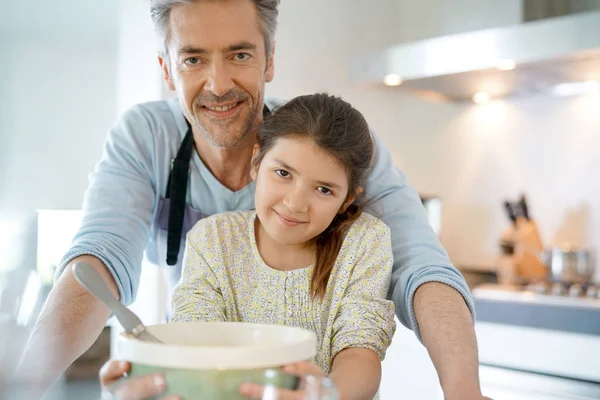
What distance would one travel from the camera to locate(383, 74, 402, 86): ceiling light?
2641 mm

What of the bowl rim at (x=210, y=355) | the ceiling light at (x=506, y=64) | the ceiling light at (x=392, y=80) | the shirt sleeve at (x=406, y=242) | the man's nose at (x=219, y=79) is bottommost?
the bowl rim at (x=210, y=355)

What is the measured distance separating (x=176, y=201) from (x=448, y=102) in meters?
2.25

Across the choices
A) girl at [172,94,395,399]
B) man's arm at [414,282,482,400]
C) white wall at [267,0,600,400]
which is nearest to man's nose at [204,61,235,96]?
girl at [172,94,395,399]

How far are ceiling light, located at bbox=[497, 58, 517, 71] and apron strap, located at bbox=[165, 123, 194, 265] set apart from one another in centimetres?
145

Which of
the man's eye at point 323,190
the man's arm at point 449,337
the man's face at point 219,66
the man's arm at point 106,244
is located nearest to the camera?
the man's arm at point 449,337

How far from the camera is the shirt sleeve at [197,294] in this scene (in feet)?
3.12

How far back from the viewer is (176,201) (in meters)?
1.28

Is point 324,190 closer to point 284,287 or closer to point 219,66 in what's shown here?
point 284,287

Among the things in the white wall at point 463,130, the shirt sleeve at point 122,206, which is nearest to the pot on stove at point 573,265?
the white wall at point 463,130

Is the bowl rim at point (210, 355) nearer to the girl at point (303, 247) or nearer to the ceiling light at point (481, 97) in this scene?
the girl at point (303, 247)

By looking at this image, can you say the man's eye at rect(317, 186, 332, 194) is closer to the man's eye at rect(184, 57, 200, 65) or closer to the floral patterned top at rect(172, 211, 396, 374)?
the floral patterned top at rect(172, 211, 396, 374)

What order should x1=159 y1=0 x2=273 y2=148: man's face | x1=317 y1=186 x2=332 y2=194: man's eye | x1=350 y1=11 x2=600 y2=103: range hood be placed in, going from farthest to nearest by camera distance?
1. x1=350 y1=11 x2=600 y2=103: range hood
2. x1=159 y1=0 x2=273 y2=148: man's face
3. x1=317 y1=186 x2=332 y2=194: man's eye

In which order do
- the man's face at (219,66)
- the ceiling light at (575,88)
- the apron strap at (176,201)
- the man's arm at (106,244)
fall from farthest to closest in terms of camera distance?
1. the ceiling light at (575,88)
2. the apron strap at (176,201)
3. the man's face at (219,66)
4. the man's arm at (106,244)

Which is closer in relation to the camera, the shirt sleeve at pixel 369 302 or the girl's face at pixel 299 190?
the shirt sleeve at pixel 369 302
